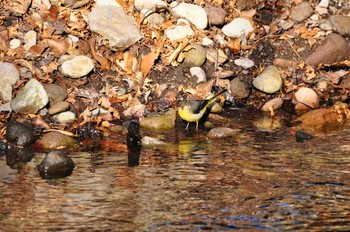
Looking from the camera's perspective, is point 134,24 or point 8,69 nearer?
point 8,69

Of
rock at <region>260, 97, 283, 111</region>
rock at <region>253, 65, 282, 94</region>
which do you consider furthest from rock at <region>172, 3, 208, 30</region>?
rock at <region>260, 97, 283, 111</region>

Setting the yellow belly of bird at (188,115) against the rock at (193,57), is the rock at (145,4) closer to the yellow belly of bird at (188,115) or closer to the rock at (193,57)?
the rock at (193,57)

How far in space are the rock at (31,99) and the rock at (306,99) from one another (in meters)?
4.16

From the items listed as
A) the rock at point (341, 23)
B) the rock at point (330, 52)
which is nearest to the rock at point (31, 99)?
the rock at point (330, 52)

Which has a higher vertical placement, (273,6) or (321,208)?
(273,6)

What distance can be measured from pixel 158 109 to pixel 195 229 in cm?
479

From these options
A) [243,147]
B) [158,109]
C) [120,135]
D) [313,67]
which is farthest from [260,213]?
[313,67]

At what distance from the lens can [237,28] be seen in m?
13.1

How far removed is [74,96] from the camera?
11320mm

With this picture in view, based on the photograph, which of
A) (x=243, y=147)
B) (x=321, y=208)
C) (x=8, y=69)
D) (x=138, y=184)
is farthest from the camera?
(x=8, y=69)

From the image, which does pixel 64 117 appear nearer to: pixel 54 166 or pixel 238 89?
pixel 54 166

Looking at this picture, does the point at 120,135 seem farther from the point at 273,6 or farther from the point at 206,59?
the point at 273,6

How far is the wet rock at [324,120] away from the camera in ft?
36.6

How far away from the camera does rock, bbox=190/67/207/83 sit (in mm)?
12180
